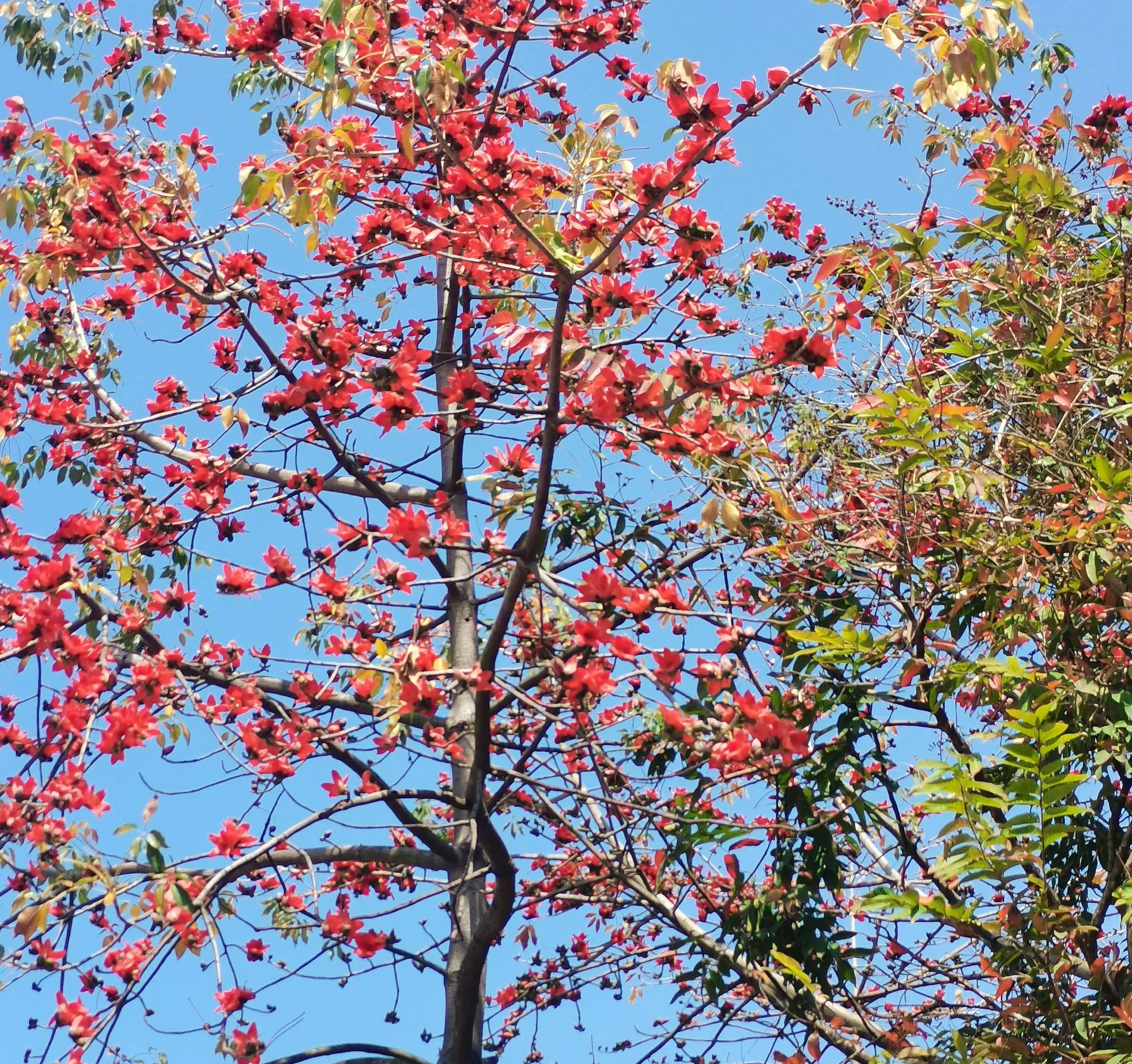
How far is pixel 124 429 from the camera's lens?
18.0 feet

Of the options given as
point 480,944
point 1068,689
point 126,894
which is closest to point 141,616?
point 126,894

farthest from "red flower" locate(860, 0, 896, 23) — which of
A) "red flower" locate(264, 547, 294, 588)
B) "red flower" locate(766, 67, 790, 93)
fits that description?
"red flower" locate(264, 547, 294, 588)

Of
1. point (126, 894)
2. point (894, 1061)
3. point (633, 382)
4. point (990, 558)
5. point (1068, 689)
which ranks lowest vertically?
point (894, 1061)

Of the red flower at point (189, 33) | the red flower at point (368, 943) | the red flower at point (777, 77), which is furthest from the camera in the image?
the red flower at point (189, 33)

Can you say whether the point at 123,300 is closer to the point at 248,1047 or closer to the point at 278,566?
the point at 278,566

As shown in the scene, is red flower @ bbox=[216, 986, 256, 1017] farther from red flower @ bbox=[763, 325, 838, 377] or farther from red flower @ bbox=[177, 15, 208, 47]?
red flower @ bbox=[177, 15, 208, 47]

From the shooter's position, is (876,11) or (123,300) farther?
(123,300)

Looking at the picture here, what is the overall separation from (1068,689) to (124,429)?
160 inches

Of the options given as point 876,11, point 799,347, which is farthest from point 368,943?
point 876,11

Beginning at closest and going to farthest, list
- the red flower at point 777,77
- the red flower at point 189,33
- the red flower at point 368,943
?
1. the red flower at point 777,77
2. the red flower at point 368,943
3. the red flower at point 189,33

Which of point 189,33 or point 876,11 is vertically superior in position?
point 189,33

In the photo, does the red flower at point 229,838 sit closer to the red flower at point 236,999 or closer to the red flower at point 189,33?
the red flower at point 236,999

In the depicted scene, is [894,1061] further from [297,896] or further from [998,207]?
[998,207]

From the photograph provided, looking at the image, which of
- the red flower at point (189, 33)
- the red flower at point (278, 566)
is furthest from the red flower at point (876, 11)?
the red flower at point (189, 33)
